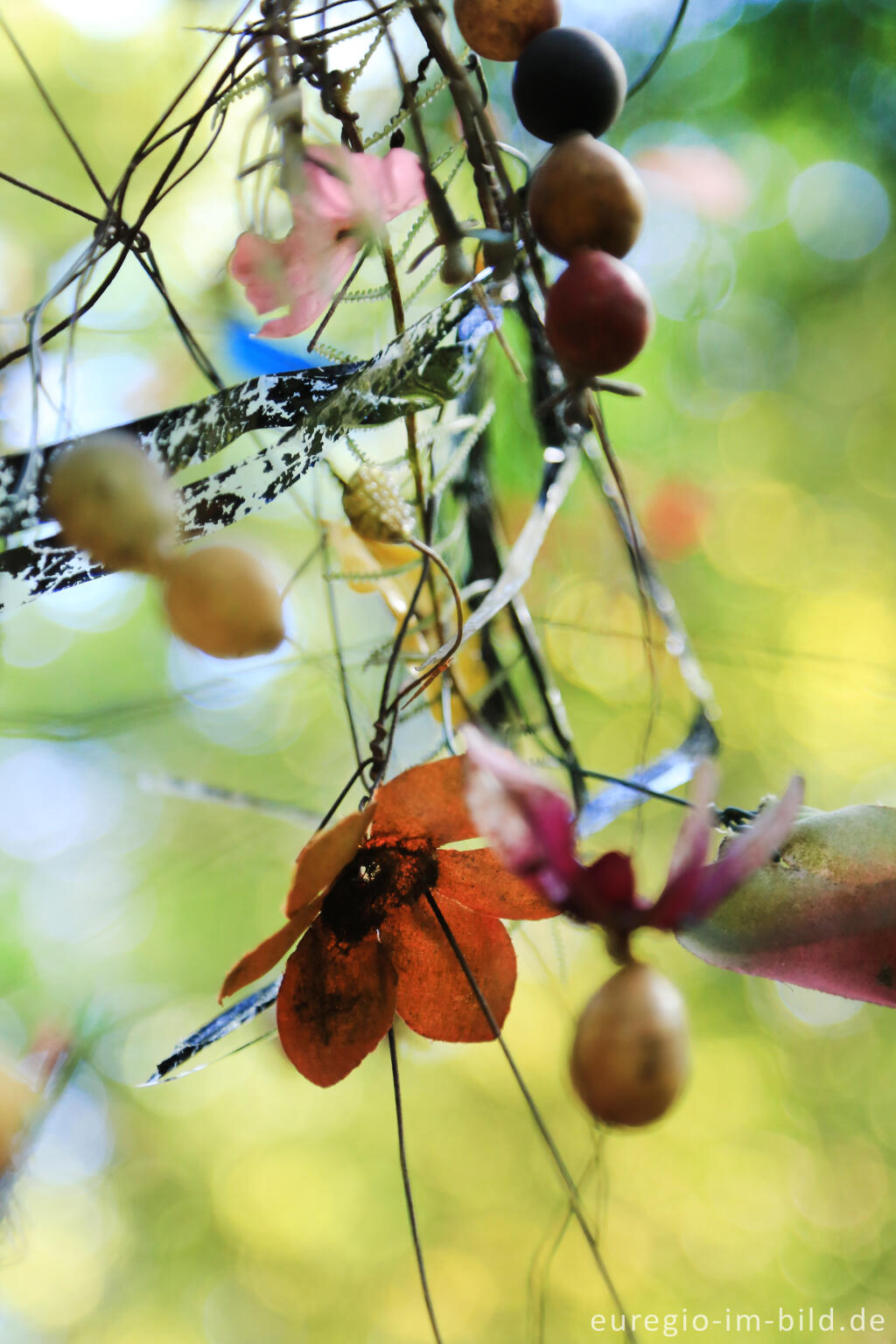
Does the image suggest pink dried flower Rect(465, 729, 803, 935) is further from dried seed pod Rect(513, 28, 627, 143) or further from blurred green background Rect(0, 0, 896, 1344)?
blurred green background Rect(0, 0, 896, 1344)

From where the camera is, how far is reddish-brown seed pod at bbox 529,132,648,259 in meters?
0.15

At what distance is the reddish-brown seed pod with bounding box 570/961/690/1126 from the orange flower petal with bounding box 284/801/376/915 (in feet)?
0.15

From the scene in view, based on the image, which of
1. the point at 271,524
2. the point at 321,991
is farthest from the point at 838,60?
the point at 321,991

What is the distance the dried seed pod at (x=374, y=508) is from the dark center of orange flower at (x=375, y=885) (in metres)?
0.06

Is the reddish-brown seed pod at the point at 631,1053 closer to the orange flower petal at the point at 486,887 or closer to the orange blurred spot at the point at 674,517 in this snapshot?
the orange flower petal at the point at 486,887

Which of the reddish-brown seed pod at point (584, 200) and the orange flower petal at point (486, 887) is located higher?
the reddish-brown seed pod at point (584, 200)

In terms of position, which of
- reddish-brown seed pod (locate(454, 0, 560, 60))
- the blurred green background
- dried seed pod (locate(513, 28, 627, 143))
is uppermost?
reddish-brown seed pod (locate(454, 0, 560, 60))

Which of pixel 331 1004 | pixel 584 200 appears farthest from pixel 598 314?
pixel 331 1004

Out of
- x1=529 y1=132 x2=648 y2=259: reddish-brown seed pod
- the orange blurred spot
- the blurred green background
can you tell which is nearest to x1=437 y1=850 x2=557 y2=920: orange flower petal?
x1=529 y1=132 x2=648 y2=259: reddish-brown seed pod

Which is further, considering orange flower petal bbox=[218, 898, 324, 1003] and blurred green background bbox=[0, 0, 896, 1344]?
blurred green background bbox=[0, 0, 896, 1344]

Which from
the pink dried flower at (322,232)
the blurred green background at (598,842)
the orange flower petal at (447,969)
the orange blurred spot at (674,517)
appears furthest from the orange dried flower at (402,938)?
the orange blurred spot at (674,517)

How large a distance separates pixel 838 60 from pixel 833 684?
0.58 meters

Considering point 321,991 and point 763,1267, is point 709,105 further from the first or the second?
point 763,1267

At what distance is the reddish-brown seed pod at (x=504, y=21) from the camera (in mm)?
167
